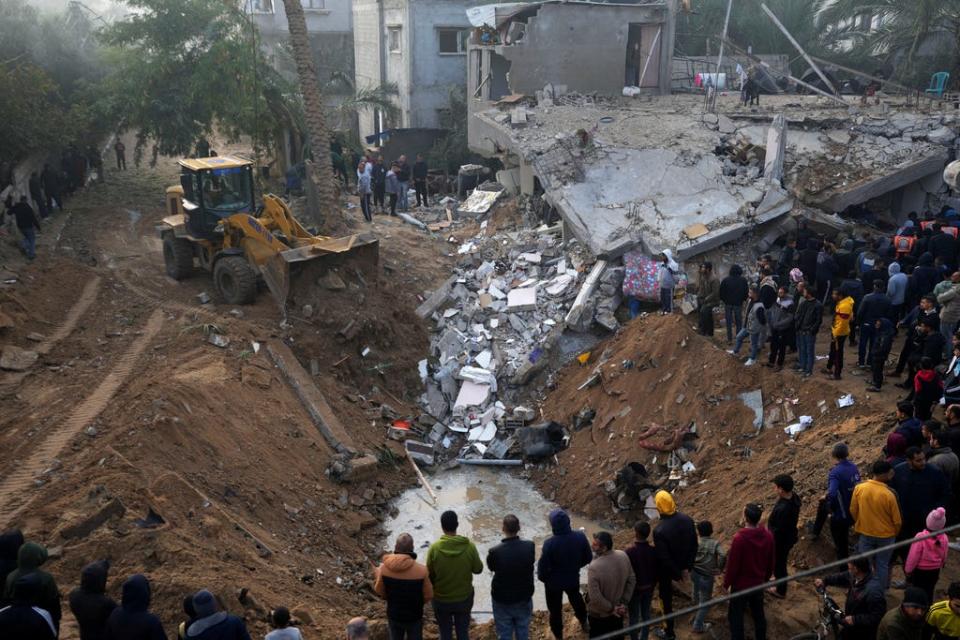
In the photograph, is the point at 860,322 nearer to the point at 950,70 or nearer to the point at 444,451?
the point at 444,451

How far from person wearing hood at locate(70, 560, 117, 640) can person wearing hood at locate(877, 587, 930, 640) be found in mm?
5585

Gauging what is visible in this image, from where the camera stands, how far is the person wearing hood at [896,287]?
12.1 m

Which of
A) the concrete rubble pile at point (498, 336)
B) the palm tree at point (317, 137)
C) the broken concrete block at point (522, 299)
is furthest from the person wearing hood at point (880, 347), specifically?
the palm tree at point (317, 137)

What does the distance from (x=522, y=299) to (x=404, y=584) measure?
9705 mm

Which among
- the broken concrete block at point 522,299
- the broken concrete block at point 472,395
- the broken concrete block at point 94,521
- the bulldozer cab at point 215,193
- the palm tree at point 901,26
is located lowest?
the broken concrete block at point 472,395

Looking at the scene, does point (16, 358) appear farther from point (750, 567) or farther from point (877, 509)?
point (877, 509)

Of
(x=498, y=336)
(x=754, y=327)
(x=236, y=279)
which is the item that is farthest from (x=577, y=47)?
(x=754, y=327)

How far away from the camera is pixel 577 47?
75.8ft

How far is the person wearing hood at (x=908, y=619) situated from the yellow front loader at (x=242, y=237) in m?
10.3

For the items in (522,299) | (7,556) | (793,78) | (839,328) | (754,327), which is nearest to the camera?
(7,556)

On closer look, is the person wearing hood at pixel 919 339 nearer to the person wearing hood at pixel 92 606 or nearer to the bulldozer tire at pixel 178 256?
the person wearing hood at pixel 92 606

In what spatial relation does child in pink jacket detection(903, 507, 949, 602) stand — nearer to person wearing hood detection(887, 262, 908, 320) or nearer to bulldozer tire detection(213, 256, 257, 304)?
person wearing hood detection(887, 262, 908, 320)

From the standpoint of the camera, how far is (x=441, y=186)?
84.5 ft

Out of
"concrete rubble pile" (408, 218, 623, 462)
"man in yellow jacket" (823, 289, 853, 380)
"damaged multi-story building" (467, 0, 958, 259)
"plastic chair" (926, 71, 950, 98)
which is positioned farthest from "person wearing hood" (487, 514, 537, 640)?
"plastic chair" (926, 71, 950, 98)
